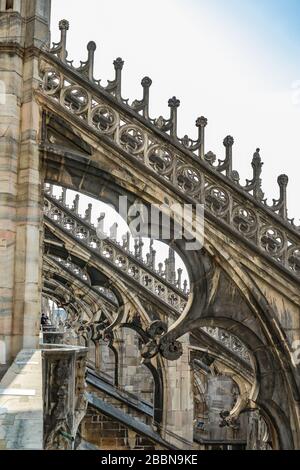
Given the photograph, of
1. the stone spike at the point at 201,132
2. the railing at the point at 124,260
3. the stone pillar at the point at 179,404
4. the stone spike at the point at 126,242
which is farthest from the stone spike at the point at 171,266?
the stone spike at the point at 201,132

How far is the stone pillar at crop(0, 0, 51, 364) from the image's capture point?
6832 mm

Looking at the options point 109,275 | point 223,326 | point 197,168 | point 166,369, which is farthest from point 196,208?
point 166,369

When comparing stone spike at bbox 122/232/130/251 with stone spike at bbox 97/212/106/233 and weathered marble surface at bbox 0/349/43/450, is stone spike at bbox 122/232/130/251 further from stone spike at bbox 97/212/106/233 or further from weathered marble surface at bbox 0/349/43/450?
weathered marble surface at bbox 0/349/43/450

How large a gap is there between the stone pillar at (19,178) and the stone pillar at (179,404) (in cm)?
845

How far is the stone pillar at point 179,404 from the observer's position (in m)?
14.6

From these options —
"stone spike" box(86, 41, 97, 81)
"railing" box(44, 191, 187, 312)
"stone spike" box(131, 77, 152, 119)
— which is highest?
"stone spike" box(86, 41, 97, 81)

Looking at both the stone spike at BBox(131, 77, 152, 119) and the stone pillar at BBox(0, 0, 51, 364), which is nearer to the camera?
the stone pillar at BBox(0, 0, 51, 364)

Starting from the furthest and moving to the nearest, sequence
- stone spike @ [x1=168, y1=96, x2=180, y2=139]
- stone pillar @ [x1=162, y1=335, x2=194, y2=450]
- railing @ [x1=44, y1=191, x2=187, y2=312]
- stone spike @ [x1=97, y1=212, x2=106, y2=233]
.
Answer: stone spike @ [x1=97, y1=212, x2=106, y2=233], railing @ [x1=44, y1=191, x2=187, y2=312], stone pillar @ [x1=162, y1=335, x2=194, y2=450], stone spike @ [x1=168, y1=96, x2=180, y2=139]

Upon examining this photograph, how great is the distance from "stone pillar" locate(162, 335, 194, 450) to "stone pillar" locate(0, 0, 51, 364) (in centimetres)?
845

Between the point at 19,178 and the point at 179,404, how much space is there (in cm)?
973

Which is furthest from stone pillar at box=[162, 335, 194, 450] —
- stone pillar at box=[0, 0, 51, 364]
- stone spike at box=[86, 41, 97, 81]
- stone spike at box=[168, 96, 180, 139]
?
stone spike at box=[86, 41, 97, 81]

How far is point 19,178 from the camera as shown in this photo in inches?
280

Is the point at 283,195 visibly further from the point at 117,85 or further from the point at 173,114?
the point at 117,85

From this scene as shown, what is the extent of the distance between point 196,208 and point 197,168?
0.60m
